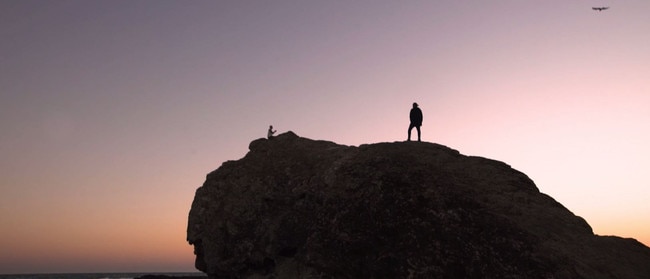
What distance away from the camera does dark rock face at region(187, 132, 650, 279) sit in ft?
60.3

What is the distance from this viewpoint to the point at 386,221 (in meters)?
20.4

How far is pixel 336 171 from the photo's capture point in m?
24.0

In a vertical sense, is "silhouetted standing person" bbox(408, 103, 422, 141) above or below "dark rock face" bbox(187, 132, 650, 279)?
above

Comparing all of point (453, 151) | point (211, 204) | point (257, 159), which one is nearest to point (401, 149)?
point (453, 151)

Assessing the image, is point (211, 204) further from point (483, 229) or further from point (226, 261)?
point (483, 229)

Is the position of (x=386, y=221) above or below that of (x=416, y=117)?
below

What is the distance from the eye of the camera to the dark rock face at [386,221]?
60.3 feet

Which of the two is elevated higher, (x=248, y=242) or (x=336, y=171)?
(x=336, y=171)

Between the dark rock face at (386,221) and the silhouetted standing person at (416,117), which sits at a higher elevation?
the silhouetted standing person at (416,117)

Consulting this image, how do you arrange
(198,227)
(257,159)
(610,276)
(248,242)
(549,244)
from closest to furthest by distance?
1. (610,276)
2. (549,244)
3. (248,242)
4. (198,227)
5. (257,159)

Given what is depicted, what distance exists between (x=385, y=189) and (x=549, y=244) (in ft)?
22.5

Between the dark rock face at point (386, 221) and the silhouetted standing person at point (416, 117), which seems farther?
the silhouetted standing person at point (416, 117)

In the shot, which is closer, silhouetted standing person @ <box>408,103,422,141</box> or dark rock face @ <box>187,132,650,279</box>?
dark rock face @ <box>187,132,650,279</box>

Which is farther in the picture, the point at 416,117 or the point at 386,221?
the point at 416,117
